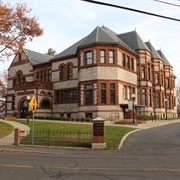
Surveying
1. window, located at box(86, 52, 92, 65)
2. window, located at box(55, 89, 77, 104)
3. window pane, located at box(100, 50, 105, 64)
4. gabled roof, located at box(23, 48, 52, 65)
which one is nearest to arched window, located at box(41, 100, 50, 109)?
window, located at box(55, 89, 77, 104)

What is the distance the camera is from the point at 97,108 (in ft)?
107

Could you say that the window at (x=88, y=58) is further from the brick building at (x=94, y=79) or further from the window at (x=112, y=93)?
the window at (x=112, y=93)

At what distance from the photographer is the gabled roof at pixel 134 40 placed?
4234cm

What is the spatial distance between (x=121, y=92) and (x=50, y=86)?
1260 cm

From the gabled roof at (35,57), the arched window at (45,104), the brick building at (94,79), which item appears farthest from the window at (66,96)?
the gabled roof at (35,57)

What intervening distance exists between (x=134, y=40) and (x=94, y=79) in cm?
1456

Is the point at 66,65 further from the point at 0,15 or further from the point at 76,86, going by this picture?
the point at 0,15

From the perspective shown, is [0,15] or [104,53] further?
[104,53]

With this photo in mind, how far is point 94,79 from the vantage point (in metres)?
33.3

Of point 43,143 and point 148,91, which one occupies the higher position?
point 148,91

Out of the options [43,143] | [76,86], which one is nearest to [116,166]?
[43,143]

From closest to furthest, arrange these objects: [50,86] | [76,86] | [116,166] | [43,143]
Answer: [116,166] < [43,143] < [76,86] < [50,86]

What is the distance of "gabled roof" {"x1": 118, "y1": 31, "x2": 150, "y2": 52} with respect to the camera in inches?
1667

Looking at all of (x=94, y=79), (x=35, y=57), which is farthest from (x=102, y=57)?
(x=35, y=57)
